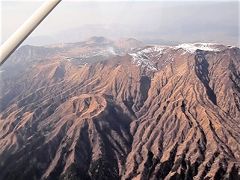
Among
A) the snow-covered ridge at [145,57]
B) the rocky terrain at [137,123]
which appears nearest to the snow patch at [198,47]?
the rocky terrain at [137,123]

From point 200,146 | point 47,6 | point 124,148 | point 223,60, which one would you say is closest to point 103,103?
point 124,148

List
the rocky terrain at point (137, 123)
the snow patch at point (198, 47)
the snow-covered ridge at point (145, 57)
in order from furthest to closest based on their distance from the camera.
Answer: the snow patch at point (198, 47)
the snow-covered ridge at point (145, 57)
the rocky terrain at point (137, 123)

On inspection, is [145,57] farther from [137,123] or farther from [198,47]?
[137,123]

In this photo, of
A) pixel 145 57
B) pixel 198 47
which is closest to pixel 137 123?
pixel 145 57

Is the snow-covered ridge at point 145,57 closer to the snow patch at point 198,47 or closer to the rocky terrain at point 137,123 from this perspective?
the rocky terrain at point 137,123

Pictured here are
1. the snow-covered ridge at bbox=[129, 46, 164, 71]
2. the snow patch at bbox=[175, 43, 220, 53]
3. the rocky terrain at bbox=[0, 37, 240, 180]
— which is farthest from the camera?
the snow patch at bbox=[175, 43, 220, 53]

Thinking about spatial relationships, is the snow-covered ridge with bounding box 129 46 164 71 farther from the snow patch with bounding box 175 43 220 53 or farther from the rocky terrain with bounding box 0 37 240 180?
the snow patch with bounding box 175 43 220 53

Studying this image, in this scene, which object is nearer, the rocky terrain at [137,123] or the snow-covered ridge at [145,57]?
the rocky terrain at [137,123]

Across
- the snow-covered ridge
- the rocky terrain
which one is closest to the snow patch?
the rocky terrain
